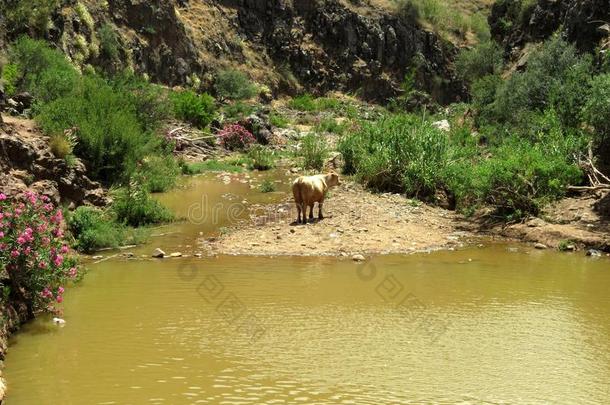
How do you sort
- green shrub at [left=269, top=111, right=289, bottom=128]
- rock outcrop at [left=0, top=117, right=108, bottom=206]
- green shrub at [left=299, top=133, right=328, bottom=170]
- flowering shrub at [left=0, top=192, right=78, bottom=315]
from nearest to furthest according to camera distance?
1. flowering shrub at [left=0, top=192, right=78, bottom=315]
2. rock outcrop at [left=0, top=117, right=108, bottom=206]
3. green shrub at [left=299, top=133, right=328, bottom=170]
4. green shrub at [left=269, top=111, right=289, bottom=128]

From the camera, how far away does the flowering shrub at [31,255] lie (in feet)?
25.4

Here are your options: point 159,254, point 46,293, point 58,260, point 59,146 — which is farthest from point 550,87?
point 46,293

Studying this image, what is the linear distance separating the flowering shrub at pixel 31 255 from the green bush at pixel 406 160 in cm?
1126

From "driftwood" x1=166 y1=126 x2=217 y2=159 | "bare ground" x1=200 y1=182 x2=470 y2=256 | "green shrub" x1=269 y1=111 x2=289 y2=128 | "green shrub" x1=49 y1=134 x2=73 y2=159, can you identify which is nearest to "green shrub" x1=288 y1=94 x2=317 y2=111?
"green shrub" x1=269 y1=111 x2=289 y2=128

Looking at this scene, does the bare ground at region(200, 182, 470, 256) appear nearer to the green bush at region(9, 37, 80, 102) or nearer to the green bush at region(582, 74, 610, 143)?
the green bush at region(582, 74, 610, 143)

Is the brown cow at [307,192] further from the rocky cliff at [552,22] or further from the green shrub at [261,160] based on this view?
the rocky cliff at [552,22]

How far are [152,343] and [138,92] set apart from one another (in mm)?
19174

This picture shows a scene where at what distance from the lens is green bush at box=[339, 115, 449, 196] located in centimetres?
1789

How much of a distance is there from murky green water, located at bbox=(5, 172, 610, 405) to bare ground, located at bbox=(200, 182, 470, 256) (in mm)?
960

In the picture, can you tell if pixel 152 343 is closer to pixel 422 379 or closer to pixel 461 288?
pixel 422 379

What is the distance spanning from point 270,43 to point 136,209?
43.3m

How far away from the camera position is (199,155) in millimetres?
28281

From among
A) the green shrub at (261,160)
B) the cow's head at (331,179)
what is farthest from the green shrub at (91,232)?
the green shrub at (261,160)

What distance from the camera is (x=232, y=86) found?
1777 inches
